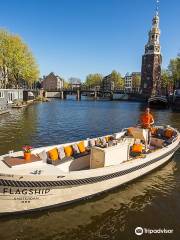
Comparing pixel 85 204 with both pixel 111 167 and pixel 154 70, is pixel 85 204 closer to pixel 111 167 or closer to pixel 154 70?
pixel 111 167

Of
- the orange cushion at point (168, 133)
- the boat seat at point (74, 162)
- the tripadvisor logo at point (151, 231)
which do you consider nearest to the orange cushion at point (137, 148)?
the boat seat at point (74, 162)

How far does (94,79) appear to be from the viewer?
175 m

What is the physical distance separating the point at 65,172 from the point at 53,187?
808 mm

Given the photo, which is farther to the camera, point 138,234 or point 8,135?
point 8,135

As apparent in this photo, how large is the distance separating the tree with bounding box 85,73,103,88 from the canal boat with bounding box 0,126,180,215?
157195 mm

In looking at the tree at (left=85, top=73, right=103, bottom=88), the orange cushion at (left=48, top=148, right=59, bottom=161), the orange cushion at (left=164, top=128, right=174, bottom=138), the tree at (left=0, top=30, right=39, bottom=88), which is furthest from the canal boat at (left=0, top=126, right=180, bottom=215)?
the tree at (left=85, top=73, right=103, bottom=88)

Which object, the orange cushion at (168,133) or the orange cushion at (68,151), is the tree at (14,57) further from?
the orange cushion at (68,151)

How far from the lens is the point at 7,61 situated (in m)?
62.4

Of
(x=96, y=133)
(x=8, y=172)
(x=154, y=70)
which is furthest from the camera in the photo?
(x=154, y=70)

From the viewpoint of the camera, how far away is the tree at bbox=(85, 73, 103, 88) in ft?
568

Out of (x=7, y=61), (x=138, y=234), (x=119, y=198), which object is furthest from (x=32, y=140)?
(x=7, y=61)

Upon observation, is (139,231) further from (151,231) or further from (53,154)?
(53,154)

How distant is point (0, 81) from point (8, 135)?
47.7m

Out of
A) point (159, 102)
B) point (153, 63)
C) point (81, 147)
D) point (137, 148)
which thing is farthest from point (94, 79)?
point (81, 147)
